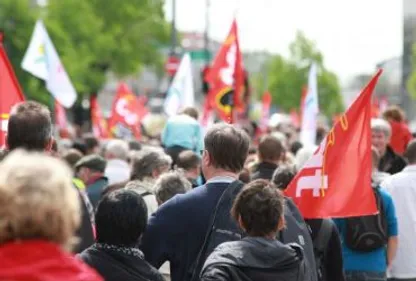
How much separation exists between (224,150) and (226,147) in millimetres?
18

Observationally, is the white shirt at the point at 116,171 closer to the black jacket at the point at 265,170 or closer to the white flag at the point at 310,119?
the black jacket at the point at 265,170

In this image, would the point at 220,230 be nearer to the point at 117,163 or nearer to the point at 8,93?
the point at 8,93

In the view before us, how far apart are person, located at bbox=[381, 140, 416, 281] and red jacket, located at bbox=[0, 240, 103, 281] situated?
5.61 m

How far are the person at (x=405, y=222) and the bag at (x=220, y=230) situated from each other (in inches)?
124

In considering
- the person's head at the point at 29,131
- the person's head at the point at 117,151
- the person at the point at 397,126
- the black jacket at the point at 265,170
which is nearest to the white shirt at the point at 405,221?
the black jacket at the point at 265,170

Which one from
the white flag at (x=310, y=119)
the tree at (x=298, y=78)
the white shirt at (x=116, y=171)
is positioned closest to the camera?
the white shirt at (x=116, y=171)

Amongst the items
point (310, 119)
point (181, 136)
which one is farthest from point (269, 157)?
point (310, 119)

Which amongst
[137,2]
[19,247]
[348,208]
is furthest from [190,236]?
[137,2]

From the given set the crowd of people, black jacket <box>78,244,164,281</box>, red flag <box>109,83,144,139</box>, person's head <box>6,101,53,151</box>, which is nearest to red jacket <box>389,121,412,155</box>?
the crowd of people

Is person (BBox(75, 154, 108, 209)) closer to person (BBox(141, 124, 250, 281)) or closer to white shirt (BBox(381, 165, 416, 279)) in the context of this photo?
white shirt (BBox(381, 165, 416, 279))

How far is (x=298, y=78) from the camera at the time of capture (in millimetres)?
105500

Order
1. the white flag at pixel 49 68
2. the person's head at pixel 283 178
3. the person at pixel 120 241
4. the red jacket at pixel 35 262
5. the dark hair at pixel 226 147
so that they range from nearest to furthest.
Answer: the red jacket at pixel 35 262 < the person at pixel 120 241 < the dark hair at pixel 226 147 < the person's head at pixel 283 178 < the white flag at pixel 49 68

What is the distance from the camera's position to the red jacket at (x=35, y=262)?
3385 mm

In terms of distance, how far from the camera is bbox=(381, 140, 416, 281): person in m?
8.80
